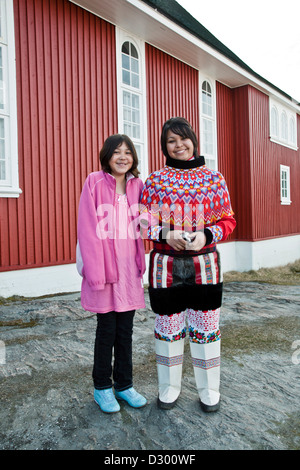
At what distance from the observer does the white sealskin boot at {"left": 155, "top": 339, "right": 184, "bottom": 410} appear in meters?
2.18

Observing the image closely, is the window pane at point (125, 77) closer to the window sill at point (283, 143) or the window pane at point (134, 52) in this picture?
the window pane at point (134, 52)

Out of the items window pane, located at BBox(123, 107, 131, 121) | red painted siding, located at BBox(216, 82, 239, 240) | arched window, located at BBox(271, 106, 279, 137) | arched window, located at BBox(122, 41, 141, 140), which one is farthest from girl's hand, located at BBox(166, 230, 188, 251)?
arched window, located at BBox(271, 106, 279, 137)

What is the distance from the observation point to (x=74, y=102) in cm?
611

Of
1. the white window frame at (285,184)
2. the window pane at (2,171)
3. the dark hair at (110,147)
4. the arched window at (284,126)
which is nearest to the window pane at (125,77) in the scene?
the window pane at (2,171)

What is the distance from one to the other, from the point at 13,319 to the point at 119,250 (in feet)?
8.59

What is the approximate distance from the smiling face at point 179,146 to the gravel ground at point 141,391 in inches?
61.3

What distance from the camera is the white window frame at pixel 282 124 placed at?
1165cm

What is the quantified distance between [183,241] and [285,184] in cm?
1184

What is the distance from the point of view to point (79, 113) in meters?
6.20

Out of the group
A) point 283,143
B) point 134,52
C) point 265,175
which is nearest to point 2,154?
point 134,52

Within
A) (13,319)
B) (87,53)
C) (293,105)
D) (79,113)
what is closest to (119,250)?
(13,319)

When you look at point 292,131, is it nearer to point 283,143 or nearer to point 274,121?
point 283,143

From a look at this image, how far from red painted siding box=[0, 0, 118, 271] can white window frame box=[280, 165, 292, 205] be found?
7611 millimetres
